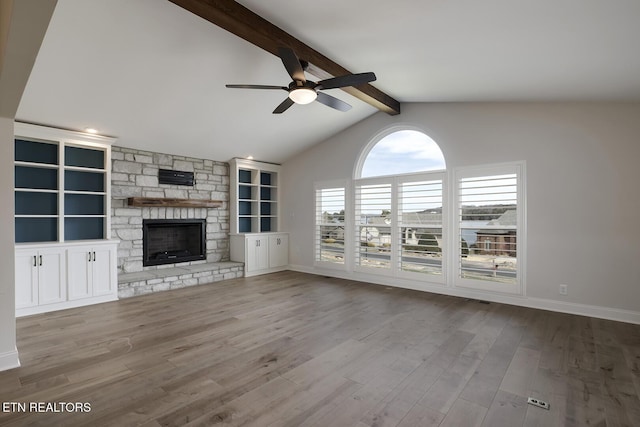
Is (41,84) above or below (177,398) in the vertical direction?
above

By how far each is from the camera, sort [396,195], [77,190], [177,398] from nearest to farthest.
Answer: [177,398] < [77,190] < [396,195]

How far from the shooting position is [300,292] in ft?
17.8

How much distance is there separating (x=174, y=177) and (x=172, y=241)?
128 centimetres

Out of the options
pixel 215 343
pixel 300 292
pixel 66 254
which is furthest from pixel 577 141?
pixel 66 254

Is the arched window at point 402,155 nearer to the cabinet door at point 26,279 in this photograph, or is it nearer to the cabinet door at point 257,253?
the cabinet door at point 257,253

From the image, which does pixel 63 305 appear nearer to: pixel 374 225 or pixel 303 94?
pixel 303 94

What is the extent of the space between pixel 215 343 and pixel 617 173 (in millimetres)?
5131

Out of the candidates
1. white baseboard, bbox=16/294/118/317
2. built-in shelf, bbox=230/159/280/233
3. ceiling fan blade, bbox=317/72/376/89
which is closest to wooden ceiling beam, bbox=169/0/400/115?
ceiling fan blade, bbox=317/72/376/89

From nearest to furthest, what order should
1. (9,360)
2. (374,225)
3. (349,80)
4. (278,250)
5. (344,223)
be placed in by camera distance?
(9,360) < (349,80) < (374,225) < (344,223) < (278,250)

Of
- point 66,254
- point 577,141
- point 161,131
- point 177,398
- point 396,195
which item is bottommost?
point 177,398

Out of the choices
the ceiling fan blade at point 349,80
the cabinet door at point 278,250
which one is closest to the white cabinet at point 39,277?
the cabinet door at point 278,250

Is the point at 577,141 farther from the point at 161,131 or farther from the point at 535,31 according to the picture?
the point at 161,131

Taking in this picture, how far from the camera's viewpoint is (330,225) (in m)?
6.86

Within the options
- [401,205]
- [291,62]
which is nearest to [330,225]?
[401,205]
